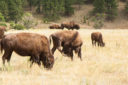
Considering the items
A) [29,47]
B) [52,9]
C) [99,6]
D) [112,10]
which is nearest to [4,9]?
[52,9]

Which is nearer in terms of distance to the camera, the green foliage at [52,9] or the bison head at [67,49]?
the bison head at [67,49]

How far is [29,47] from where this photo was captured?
8047 millimetres

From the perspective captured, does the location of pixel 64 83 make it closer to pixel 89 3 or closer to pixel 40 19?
pixel 40 19

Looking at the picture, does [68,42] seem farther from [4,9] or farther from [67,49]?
[4,9]

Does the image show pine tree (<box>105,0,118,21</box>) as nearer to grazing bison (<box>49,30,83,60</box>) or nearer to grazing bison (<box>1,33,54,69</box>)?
grazing bison (<box>49,30,83,60</box>)

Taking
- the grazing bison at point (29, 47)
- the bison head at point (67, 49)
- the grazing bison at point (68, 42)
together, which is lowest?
the bison head at point (67, 49)

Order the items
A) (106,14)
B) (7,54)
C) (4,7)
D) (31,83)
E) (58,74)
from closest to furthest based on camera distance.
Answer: (31,83) → (58,74) → (7,54) → (4,7) → (106,14)

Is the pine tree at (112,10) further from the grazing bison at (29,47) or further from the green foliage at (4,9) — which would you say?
the grazing bison at (29,47)

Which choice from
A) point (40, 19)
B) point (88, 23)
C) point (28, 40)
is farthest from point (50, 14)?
point (28, 40)

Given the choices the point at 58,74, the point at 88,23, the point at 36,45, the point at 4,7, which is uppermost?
the point at 36,45

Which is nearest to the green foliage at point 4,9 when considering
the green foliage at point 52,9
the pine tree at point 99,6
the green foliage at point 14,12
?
the green foliage at point 14,12

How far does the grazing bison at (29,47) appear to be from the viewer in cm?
794

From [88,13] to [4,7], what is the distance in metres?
30.0

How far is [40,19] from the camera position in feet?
257
